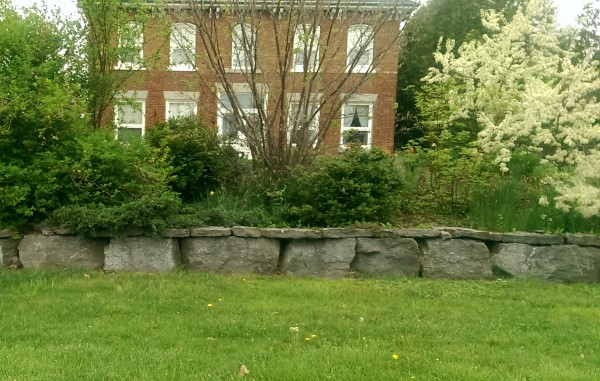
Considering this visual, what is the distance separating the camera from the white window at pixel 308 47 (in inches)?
321

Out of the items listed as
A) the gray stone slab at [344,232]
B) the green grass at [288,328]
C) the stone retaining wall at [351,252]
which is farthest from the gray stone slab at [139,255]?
the gray stone slab at [344,232]

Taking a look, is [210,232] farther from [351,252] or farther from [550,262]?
[550,262]

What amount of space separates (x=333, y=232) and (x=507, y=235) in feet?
7.22

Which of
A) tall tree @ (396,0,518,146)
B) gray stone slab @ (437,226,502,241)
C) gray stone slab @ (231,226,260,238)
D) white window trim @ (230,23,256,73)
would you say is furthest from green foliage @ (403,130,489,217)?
tall tree @ (396,0,518,146)

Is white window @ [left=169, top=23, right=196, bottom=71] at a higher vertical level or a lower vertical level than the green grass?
higher

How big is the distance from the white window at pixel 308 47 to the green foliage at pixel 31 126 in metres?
3.17

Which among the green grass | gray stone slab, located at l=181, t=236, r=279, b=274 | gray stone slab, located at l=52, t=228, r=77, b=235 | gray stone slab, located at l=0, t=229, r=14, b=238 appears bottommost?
the green grass

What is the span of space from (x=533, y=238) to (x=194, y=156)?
4763 millimetres

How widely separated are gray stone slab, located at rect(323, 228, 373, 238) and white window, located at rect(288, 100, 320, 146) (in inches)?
73.1

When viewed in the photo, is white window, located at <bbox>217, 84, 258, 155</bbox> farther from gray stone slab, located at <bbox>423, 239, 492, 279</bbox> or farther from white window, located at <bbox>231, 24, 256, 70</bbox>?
gray stone slab, located at <bbox>423, 239, 492, 279</bbox>

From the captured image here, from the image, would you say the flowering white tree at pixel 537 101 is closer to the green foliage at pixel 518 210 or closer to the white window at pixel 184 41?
the green foliage at pixel 518 210

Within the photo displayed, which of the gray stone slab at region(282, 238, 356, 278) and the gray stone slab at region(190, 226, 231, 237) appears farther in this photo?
the gray stone slab at region(282, 238, 356, 278)

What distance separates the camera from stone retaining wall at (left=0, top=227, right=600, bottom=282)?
6926 mm

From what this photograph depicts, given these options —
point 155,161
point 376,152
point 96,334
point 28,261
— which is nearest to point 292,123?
point 376,152
